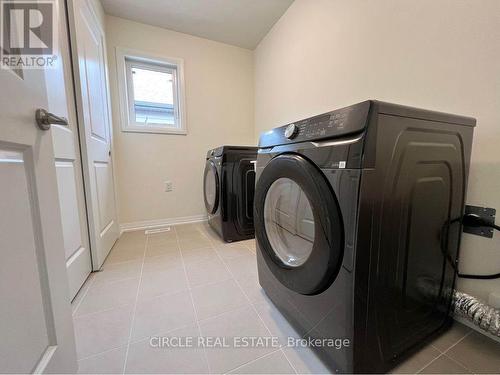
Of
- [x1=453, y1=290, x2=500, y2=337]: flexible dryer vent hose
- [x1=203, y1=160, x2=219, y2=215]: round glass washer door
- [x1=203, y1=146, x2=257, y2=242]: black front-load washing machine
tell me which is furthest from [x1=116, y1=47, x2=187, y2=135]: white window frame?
[x1=453, y1=290, x2=500, y2=337]: flexible dryer vent hose

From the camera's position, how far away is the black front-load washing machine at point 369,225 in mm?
557

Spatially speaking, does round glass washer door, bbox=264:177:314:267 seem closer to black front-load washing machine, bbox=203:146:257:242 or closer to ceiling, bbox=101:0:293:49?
black front-load washing machine, bbox=203:146:257:242

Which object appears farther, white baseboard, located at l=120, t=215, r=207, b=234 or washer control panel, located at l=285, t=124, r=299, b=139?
white baseboard, located at l=120, t=215, r=207, b=234

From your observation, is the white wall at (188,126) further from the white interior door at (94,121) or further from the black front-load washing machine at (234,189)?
the black front-load washing machine at (234,189)

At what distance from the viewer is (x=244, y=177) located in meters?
1.81

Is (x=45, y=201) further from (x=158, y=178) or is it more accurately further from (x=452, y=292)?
(x=158, y=178)

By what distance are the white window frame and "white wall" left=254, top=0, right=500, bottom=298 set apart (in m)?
1.35

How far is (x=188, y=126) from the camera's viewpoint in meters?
2.47

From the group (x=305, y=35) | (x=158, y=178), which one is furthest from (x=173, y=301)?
(x=305, y=35)

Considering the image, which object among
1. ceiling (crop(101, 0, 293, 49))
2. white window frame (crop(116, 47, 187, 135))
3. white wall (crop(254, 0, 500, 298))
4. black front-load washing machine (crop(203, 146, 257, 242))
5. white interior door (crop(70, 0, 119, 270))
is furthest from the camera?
white window frame (crop(116, 47, 187, 135))

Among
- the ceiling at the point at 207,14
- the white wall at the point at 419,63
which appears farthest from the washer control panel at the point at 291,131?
the ceiling at the point at 207,14

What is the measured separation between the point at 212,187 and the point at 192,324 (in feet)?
4.18

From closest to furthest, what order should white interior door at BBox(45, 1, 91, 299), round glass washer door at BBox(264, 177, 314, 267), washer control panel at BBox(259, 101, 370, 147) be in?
washer control panel at BBox(259, 101, 370, 147) < round glass washer door at BBox(264, 177, 314, 267) < white interior door at BBox(45, 1, 91, 299)

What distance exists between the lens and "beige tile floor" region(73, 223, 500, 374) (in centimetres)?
74
